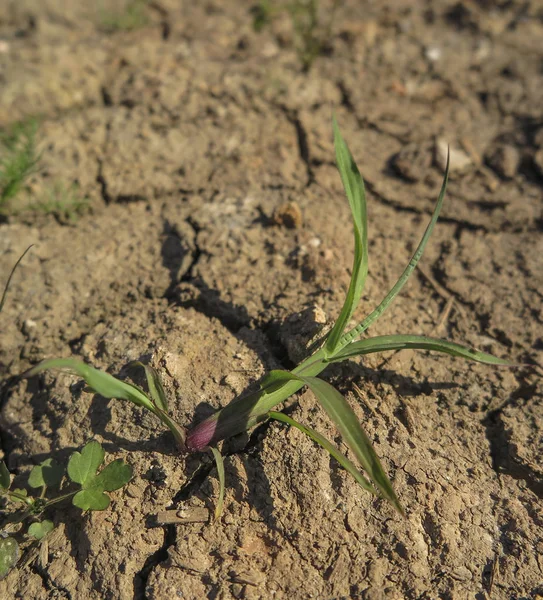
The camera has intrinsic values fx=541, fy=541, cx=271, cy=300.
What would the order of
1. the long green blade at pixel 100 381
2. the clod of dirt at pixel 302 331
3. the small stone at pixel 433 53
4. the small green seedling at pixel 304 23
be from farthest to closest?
the small stone at pixel 433 53
the small green seedling at pixel 304 23
the clod of dirt at pixel 302 331
the long green blade at pixel 100 381

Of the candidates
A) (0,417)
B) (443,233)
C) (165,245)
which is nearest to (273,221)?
(165,245)

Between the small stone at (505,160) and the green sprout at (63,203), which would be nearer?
the green sprout at (63,203)

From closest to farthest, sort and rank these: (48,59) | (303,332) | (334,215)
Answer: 1. (303,332)
2. (334,215)
3. (48,59)

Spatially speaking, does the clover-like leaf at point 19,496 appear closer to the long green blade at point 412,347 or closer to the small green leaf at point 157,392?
the small green leaf at point 157,392

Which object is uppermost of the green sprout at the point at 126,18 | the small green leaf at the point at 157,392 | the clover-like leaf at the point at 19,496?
the green sprout at the point at 126,18

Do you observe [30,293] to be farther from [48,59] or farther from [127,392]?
[48,59]

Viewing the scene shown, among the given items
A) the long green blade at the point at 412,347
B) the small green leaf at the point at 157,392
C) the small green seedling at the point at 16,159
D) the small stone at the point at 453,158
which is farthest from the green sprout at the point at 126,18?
the long green blade at the point at 412,347

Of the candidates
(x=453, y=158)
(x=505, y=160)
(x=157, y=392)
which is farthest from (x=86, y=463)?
(x=505, y=160)
